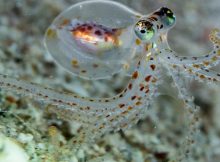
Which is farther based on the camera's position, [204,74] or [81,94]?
[81,94]

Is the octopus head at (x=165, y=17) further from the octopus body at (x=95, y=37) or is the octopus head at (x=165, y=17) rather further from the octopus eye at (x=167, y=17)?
the octopus body at (x=95, y=37)

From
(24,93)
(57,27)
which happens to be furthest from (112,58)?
(24,93)

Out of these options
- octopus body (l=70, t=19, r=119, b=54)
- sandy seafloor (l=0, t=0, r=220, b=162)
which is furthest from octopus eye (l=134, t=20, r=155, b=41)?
sandy seafloor (l=0, t=0, r=220, b=162)

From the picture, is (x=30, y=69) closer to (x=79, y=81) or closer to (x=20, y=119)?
(x=79, y=81)

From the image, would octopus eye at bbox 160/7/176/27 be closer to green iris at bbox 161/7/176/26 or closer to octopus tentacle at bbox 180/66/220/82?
green iris at bbox 161/7/176/26

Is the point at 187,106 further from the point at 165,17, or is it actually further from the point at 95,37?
the point at 95,37

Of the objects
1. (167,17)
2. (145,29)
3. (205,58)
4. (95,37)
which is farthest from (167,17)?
(95,37)
